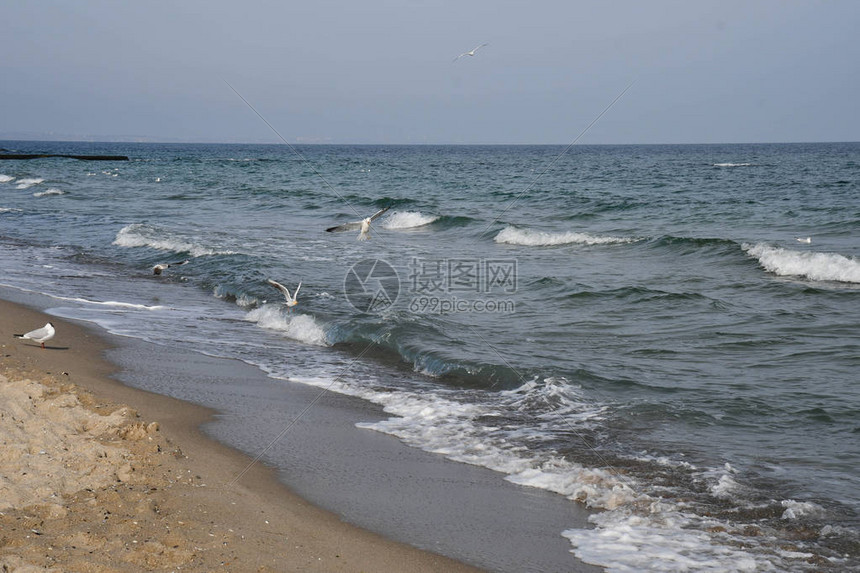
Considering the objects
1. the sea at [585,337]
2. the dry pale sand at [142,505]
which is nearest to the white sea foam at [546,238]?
the sea at [585,337]

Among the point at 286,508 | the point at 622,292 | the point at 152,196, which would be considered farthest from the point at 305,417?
the point at 152,196

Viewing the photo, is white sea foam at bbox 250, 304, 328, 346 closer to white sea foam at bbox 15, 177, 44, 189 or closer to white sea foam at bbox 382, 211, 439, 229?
white sea foam at bbox 382, 211, 439, 229

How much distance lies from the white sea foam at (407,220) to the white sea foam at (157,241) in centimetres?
824

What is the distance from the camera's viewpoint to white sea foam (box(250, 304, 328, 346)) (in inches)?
422

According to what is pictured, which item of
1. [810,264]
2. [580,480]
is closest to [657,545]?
[580,480]

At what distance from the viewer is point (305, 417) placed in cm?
718

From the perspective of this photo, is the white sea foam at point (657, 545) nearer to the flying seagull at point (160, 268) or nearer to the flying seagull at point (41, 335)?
the flying seagull at point (41, 335)

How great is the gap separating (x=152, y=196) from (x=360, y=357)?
105 feet

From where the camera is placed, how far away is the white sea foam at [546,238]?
20.4 metres

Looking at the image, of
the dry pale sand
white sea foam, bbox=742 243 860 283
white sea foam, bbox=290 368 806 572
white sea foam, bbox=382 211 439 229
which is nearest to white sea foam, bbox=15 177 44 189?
white sea foam, bbox=382 211 439 229

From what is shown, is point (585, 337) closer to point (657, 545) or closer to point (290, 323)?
point (290, 323)

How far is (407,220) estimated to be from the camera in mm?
27438

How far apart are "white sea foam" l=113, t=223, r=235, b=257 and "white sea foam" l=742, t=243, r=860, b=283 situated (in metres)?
12.0

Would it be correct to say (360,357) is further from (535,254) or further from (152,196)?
(152,196)
